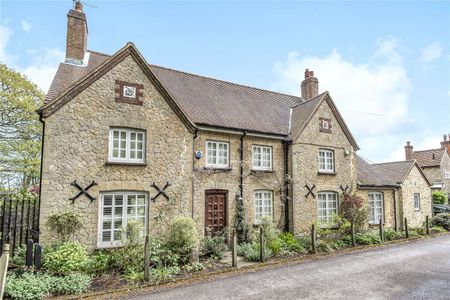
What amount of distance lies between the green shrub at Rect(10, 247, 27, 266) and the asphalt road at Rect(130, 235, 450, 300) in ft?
13.8

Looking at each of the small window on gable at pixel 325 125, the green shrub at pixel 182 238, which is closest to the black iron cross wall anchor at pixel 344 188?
the small window on gable at pixel 325 125

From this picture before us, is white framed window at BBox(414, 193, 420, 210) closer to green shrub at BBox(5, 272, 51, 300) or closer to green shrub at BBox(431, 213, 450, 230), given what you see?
green shrub at BBox(431, 213, 450, 230)

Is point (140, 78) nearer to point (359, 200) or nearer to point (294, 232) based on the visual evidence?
point (294, 232)

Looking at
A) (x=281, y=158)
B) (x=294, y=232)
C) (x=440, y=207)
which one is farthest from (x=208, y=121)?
(x=440, y=207)

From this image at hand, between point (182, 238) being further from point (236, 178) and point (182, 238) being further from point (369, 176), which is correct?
point (369, 176)

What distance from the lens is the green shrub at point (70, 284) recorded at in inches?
285

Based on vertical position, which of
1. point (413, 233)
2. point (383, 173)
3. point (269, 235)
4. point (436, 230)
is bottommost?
point (436, 230)

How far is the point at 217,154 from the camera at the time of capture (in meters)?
13.1

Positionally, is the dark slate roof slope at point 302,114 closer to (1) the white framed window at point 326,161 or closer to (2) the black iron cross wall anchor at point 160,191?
(1) the white framed window at point 326,161

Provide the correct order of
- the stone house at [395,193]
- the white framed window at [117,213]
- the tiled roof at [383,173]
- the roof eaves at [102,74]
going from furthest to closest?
the tiled roof at [383,173]
the stone house at [395,193]
the white framed window at [117,213]
the roof eaves at [102,74]

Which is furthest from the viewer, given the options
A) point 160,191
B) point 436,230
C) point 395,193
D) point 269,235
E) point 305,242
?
point 395,193

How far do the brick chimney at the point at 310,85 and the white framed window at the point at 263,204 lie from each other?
944 cm

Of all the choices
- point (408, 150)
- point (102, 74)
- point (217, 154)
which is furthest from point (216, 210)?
point (408, 150)

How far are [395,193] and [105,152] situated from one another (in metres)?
18.3
